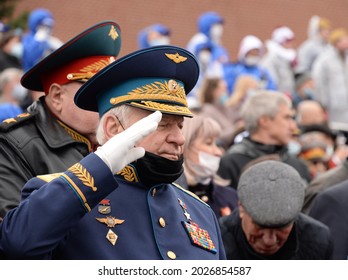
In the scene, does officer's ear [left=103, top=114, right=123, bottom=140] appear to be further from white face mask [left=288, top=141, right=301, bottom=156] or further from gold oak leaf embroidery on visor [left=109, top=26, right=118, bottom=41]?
white face mask [left=288, top=141, right=301, bottom=156]

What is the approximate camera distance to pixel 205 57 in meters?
15.6

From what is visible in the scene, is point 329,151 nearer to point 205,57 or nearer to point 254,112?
point 254,112

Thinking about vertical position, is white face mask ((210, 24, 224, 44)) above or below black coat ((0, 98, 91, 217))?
below

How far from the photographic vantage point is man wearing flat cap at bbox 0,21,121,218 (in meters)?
4.85

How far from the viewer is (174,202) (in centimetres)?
423

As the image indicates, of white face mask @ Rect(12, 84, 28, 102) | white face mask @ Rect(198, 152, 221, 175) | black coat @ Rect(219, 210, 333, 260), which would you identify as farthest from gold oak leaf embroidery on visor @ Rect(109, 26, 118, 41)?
white face mask @ Rect(12, 84, 28, 102)

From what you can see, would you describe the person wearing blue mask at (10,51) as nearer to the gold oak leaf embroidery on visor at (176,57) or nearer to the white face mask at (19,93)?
the white face mask at (19,93)

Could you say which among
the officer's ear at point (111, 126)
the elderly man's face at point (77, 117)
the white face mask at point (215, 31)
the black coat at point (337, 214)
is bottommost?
the white face mask at point (215, 31)

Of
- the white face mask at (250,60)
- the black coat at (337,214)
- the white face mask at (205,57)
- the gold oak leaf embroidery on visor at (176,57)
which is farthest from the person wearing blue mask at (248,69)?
the gold oak leaf embroidery on visor at (176,57)

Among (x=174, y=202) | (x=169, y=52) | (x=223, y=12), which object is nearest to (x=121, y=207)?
(x=174, y=202)

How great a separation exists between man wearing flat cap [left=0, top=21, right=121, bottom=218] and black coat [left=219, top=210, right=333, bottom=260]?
108 cm

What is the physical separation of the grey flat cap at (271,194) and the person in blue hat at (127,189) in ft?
3.88

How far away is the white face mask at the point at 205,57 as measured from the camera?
15.5 m

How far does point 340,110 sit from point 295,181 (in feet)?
34.0
